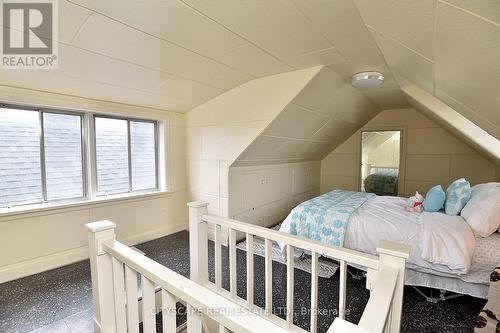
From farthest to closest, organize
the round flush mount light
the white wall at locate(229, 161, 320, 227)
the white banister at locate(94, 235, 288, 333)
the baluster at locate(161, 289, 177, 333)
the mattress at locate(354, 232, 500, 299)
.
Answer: the white wall at locate(229, 161, 320, 227) → the round flush mount light → the mattress at locate(354, 232, 500, 299) → the baluster at locate(161, 289, 177, 333) → the white banister at locate(94, 235, 288, 333)

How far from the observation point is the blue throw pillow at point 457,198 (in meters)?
2.31

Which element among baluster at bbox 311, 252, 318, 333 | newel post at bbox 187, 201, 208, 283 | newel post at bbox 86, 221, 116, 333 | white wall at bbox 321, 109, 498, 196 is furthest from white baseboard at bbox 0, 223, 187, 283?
white wall at bbox 321, 109, 498, 196

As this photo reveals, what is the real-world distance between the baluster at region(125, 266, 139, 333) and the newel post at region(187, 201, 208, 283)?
2.10ft

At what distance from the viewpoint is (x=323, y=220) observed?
2451 millimetres

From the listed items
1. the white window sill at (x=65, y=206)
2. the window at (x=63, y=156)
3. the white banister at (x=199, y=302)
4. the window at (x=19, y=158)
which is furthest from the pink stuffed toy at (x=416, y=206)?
the window at (x=19, y=158)

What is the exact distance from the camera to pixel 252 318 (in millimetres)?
688

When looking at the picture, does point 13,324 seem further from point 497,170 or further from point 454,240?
point 497,170

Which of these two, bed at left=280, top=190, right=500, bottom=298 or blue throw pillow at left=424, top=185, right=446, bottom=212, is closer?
bed at left=280, top=190, right=500, bottom=298

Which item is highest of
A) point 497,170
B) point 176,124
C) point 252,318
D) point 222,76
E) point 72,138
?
point 222,76

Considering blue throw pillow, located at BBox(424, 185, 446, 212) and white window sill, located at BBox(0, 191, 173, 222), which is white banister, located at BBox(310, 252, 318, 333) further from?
white window sill, located at BBox(0, 191, 173, 222)

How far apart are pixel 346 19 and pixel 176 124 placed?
8.94 ft

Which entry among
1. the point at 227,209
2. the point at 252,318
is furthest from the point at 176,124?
the point at 252,318

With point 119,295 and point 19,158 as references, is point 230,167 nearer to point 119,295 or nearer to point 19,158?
point 119,295

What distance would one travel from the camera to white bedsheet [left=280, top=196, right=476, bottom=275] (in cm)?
184
